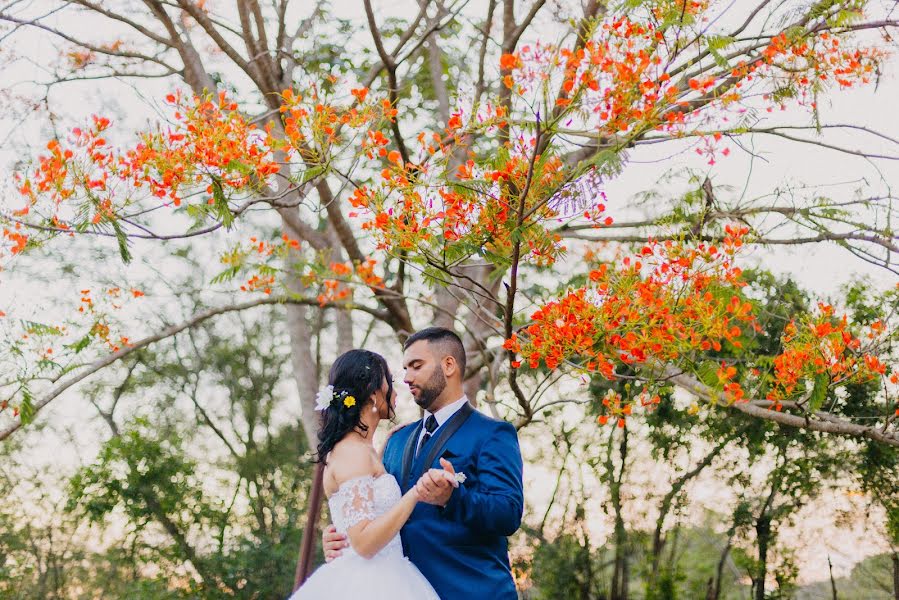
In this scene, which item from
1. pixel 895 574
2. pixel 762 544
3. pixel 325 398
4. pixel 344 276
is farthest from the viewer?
pixel 762 544

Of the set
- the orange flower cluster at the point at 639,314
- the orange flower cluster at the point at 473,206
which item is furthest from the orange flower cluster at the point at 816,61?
the orange flower cluster at the point at 473,206

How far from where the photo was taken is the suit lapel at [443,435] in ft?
11.2

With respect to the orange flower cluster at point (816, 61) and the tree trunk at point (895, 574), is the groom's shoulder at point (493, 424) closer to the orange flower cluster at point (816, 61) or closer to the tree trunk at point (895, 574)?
the orange flower cluster at point (816, 61)

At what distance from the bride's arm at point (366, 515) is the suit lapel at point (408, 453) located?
0.30 m

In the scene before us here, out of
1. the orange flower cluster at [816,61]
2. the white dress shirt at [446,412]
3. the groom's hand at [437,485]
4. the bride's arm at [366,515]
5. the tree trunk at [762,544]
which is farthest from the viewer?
the tree trunk at [762,544]

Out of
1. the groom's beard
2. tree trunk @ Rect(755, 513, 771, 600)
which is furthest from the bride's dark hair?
tree trunk @ Rect(755, 513, 771, 600)

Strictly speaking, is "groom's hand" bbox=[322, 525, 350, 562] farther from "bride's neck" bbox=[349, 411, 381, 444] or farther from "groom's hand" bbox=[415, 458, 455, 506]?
"groom's hand" bbox=[415, 458, 455, 506]

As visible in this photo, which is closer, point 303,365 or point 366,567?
point 366,567

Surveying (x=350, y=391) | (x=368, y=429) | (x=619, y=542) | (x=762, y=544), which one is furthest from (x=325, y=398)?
(x=619, y=542)

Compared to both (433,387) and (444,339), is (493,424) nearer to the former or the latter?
(433,387)

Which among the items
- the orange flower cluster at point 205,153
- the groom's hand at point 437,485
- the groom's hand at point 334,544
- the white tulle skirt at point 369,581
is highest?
the orange flower cluster at point 205,153

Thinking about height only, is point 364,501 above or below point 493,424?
below

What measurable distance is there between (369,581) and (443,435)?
585 millimetres

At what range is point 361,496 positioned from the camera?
314 cm
